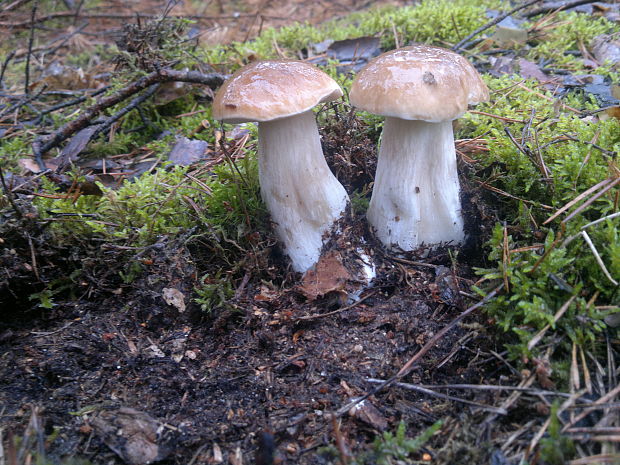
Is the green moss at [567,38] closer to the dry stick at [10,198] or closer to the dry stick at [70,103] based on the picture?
the dry stick at [70,103]

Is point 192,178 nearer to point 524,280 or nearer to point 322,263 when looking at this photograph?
point 322,263

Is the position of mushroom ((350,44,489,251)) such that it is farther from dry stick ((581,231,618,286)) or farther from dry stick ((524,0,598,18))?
dry stick ((524,0,598,18))

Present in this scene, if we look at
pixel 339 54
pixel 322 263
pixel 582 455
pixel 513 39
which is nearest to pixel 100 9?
pixel 339 54

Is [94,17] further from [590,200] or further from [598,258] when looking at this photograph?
[598,258]

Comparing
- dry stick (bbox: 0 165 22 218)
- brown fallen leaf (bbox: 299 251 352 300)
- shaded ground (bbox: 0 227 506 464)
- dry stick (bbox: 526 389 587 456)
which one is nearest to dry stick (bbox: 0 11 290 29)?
dry stick (bbox: 0 165 22 218)

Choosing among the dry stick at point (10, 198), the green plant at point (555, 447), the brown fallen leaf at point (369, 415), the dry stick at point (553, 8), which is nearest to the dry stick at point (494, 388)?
the green plant at point (555, 447)
